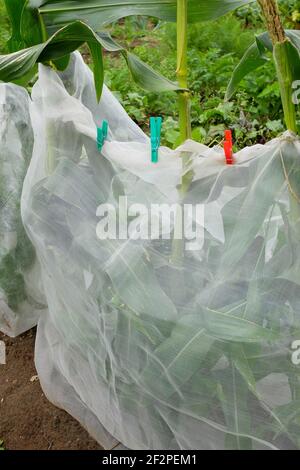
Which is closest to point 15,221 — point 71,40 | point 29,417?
point 29,417

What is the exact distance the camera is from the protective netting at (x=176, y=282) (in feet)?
2.70

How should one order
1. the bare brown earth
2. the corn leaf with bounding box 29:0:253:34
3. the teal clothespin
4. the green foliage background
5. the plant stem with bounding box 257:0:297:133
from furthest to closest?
1. the green foliage background
2. the bare brown earth
3. the corn leaf with bounding box 29:0:253:34
4. the teal clothespin
5. the plant stem with bounding box 257:0:297:133

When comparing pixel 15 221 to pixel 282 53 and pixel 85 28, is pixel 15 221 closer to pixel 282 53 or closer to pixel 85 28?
pixel 85 28

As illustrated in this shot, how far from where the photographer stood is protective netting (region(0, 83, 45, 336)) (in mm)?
1343

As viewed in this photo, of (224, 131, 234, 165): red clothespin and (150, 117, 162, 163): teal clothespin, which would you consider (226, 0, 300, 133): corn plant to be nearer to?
(224, 131, 234, 165): red clothespin

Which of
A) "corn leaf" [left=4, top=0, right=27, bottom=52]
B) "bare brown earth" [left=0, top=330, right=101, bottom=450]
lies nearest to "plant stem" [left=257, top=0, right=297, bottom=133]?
"corn leaf" [left=4, top=0, right=27, bottom=52]

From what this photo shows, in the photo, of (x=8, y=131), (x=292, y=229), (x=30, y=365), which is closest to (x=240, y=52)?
(x=8, y=131)

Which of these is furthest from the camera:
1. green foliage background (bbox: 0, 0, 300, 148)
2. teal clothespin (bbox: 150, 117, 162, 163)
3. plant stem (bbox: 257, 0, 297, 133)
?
green foliage background (bbox: 0, 0, 300, 148)

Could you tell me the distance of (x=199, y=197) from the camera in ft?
2.85

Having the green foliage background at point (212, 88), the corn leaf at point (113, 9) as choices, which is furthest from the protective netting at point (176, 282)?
the green foliage background at point (212, 88)

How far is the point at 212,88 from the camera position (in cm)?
269

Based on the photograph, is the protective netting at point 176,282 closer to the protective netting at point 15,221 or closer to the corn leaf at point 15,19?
the corn leaf at point 15,19

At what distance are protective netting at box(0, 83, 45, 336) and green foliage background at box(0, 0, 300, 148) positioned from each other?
1.92 ft

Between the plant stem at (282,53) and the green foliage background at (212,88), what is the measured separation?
2.99ft
